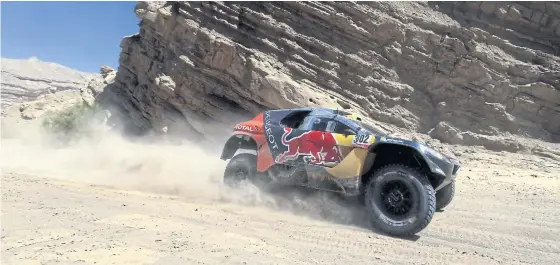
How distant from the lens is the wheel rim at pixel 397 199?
218 inches

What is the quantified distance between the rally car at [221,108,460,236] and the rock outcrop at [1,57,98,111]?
132 feet

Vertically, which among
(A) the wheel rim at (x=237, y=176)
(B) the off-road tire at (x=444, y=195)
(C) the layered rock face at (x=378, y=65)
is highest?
(C) the layered rock face at (x=378, y=65)

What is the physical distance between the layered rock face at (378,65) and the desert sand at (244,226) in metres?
5.94

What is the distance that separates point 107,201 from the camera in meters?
6.89

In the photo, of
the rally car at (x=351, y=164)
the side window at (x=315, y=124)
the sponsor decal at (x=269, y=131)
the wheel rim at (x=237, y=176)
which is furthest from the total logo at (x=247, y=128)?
the side window at (x=315, y=124)

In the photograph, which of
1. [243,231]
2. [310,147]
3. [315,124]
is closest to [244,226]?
[243,231]

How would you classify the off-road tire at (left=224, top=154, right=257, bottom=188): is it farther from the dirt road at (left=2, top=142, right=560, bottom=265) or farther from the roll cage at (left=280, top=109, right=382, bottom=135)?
the roll cage at (left=280, top=109, right=382, bottom=135)

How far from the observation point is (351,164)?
20.3 feet

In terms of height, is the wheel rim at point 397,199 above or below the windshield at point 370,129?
below

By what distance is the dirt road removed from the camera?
4.24 meters

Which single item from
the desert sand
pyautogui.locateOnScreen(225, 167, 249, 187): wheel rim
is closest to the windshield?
the desert sand

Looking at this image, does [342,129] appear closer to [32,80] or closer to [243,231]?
[243,231]

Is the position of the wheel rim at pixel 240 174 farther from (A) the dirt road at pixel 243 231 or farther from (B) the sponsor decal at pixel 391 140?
(B) the sponsor decal at pixel 391 140

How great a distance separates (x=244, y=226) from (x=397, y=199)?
2124mm
